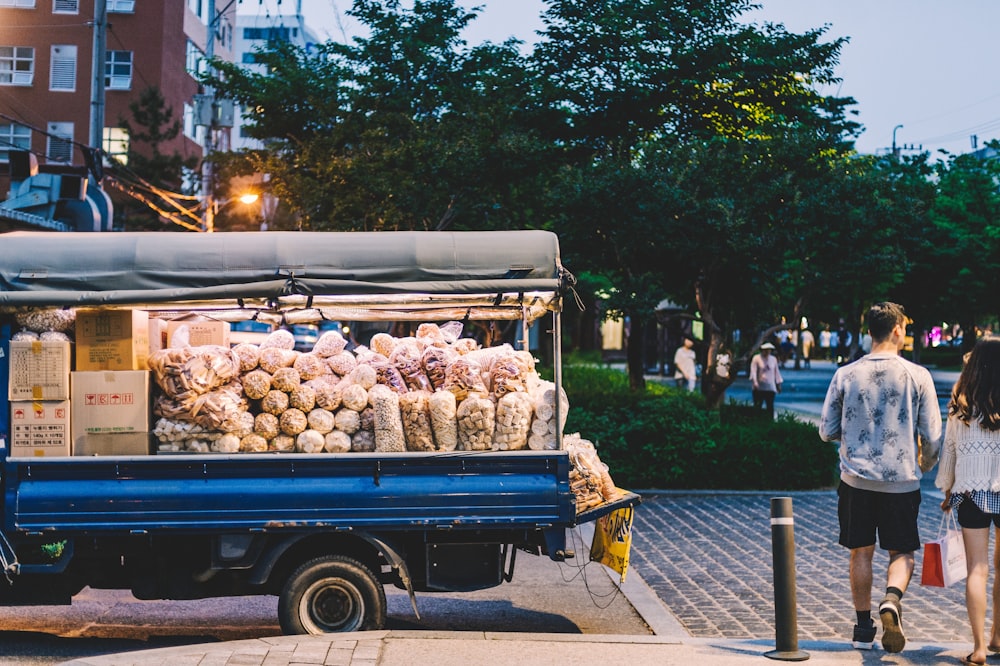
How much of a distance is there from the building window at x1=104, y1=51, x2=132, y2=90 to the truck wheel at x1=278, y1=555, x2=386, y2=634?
1628 inches

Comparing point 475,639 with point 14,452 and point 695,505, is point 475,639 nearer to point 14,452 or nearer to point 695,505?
point 14,452

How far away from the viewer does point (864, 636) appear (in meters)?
6.62

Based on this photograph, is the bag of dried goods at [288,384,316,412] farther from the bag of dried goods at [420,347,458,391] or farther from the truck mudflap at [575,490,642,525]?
the truck mudflap at [575,490,642,525]

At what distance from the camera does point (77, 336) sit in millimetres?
7160

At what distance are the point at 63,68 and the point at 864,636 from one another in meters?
42.7

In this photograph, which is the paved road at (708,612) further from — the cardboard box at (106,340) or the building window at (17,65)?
the building window at (17,65)

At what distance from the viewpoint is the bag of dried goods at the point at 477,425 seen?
7.16 meters

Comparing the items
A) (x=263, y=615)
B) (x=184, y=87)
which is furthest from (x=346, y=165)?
(x=184, y=87)

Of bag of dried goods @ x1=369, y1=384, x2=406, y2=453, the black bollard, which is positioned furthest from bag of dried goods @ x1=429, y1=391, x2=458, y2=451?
the black bollard

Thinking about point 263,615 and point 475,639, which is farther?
point 263,615

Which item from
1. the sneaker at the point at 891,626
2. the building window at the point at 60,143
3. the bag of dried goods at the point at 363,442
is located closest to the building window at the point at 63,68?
the building window at the point at 60,143

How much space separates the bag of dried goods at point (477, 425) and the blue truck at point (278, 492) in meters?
0.25

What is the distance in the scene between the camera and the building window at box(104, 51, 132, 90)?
44562 millimetres

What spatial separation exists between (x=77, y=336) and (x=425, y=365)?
7.40 feet
